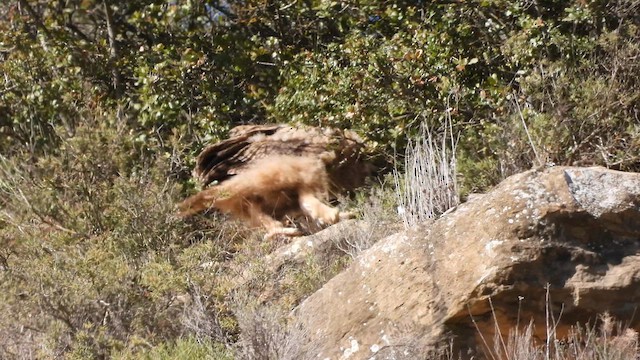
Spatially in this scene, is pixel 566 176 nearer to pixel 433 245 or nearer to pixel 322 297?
pixel 433 245

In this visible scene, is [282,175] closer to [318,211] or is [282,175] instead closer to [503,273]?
[318,211]

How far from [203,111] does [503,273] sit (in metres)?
5.22

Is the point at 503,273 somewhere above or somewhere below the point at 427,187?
below

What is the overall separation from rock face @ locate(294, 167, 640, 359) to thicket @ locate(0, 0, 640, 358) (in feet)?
2.98

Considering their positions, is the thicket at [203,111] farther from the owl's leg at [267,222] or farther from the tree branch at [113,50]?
the owl's leg at [267,222]

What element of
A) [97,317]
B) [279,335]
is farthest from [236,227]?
[279,335]

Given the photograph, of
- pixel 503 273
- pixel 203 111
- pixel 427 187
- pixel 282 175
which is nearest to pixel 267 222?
pixel 282 175

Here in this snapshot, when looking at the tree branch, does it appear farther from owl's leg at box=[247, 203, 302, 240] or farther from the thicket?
owl's leg at box=[247, 203, 302, 240]

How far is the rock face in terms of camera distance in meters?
6.08

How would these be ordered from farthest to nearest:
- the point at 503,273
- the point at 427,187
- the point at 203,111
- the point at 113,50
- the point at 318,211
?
1. the point at 113,50
2. the point at 203,111
3. the point at 318,211
4. the point at 427,187
5. the point at 503,273

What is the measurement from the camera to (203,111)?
419 inches

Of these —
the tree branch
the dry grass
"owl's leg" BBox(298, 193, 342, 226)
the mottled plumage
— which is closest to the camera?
the dry grass

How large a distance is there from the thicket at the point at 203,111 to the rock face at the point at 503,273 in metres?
0.91

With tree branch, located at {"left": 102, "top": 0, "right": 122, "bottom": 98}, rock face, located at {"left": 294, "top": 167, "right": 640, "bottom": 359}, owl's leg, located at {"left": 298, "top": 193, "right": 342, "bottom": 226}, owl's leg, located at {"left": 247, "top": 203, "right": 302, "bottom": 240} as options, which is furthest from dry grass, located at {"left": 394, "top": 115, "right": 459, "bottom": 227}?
tree branch, located at {"left": 102, "top": 0, "right": 122, "bottom": 98}
